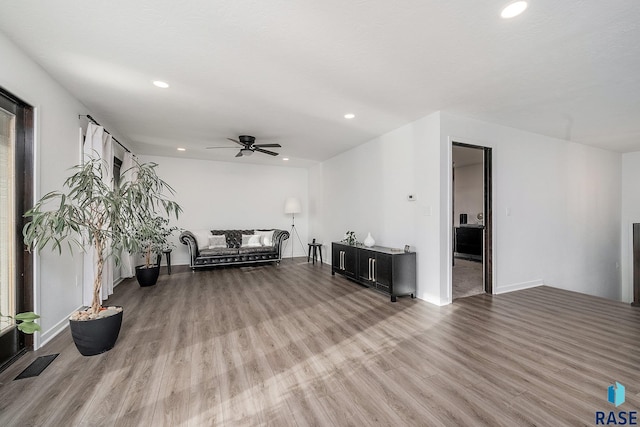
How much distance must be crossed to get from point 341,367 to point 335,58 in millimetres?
2615

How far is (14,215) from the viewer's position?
2.23 meters

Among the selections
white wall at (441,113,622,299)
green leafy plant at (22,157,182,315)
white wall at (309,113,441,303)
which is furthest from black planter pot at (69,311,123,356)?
white wall at (441,113,622,299)

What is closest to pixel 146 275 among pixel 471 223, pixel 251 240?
pixel 251 240

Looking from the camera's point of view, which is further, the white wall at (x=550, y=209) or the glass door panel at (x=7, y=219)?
Result: the white wall at (x=550, y=209)

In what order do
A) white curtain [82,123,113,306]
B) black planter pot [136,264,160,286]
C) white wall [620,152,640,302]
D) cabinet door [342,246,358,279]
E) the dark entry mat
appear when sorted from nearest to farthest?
the dark entry mat, white curtain [82,123,113,306], black planter pot [136,264,160,286], cabinet door [342,246,358,279], white wall [620,152,640,302]

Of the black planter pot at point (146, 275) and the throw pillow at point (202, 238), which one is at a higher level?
the throw pillow at point (202, 238)

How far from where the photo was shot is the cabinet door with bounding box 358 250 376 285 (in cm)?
420

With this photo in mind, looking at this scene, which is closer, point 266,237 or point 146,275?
point 146,275

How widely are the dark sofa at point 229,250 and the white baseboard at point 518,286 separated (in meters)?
4.29

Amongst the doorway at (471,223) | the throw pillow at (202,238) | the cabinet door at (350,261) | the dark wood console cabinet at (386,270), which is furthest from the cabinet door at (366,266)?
the throw pillow at (202,238)

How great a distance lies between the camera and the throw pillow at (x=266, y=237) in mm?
6411

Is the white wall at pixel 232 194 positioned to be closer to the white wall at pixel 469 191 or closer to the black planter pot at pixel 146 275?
the black planter pot at pixel 146 275

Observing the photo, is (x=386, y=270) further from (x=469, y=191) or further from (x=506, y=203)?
(x=469, y=191)

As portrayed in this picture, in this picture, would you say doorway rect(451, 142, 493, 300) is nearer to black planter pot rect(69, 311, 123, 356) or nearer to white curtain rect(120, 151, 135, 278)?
black planter pot rect(69, 311, 123, 356)
